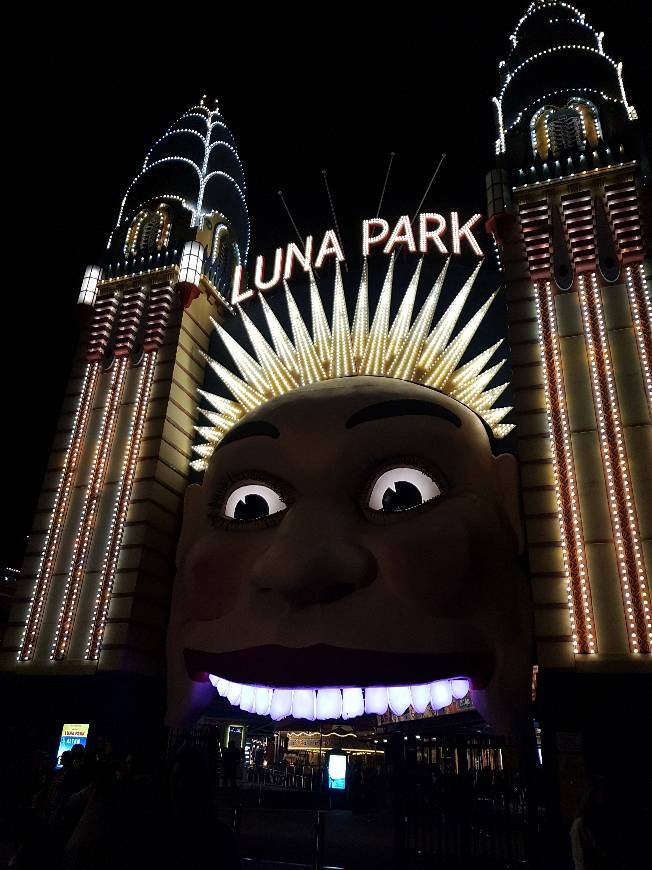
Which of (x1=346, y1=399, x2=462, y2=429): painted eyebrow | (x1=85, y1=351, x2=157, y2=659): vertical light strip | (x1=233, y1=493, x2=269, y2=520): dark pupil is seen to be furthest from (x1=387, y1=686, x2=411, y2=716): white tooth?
(x1=85, y1=351, x2=157, y2=659): vertical light strip

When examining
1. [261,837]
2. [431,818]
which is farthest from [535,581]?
[261,837]

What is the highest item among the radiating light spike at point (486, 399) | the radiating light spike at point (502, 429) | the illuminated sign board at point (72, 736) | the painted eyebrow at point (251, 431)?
the radiating light spike at point (486, 399)

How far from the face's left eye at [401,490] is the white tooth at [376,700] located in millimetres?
2731

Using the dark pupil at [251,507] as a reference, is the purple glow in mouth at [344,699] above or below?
below

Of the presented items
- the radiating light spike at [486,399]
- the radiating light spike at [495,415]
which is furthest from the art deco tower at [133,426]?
the radiating light spike at [495,415]

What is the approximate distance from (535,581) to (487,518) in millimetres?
1253

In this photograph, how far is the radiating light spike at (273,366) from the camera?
1356cm

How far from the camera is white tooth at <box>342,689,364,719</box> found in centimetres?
1003

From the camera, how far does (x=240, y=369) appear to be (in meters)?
14.8

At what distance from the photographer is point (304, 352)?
45.3 feet

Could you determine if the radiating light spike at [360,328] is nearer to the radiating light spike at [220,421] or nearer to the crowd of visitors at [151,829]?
the radiating light spike at [220,421]

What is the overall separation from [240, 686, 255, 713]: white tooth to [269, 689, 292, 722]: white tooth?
0.38 metres

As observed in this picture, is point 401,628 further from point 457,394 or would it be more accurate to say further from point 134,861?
point 134,861

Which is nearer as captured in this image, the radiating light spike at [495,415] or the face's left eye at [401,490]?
the face's left eye at [401,490]
